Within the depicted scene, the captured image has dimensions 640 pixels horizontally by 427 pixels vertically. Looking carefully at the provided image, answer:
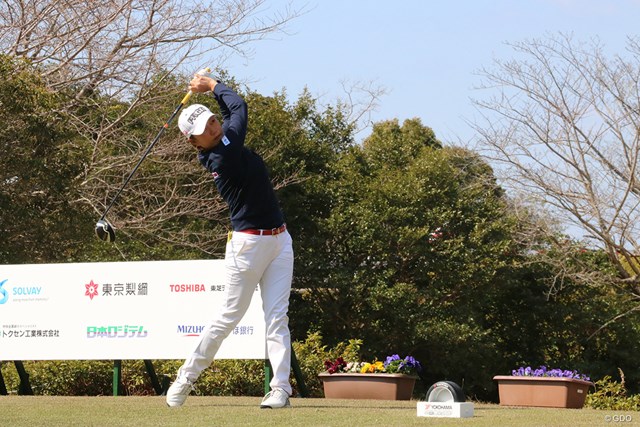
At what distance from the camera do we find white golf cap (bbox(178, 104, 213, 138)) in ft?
22.5

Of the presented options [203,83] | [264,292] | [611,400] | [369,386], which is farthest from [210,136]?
[611,400]

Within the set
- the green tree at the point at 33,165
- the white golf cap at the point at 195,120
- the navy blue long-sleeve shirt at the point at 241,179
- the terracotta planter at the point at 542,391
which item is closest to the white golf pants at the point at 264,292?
the navy blue long-sleeve shirt at the point at 241,179

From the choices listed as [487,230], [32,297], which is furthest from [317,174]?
[32,297]

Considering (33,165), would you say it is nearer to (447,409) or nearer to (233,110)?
(233,110)

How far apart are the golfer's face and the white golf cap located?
3 centimetres

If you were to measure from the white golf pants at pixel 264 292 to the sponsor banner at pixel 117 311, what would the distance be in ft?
9.44

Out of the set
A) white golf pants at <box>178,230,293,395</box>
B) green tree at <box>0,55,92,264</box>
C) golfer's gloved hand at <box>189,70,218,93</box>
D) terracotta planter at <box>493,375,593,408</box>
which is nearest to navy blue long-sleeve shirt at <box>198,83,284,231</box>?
white golf pants at <box>178,230,293,395</box>

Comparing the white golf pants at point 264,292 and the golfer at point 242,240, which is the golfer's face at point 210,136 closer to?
the golfer at point 242,240

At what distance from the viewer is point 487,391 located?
21891 mm

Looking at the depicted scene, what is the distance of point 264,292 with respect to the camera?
7219 millimetres

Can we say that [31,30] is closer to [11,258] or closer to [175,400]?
[11,258]

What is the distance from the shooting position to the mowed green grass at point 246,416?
606 cm

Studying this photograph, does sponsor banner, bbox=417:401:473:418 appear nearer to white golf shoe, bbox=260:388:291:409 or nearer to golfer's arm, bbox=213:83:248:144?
white golf shoe, bbox=260:388:291:409

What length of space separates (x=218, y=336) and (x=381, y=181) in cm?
1407
